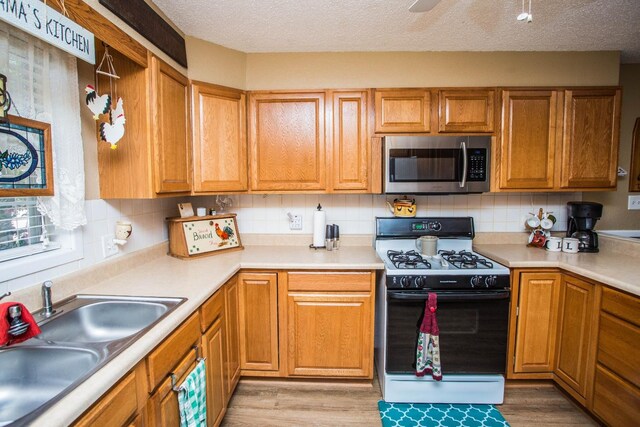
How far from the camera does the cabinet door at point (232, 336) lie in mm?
1824

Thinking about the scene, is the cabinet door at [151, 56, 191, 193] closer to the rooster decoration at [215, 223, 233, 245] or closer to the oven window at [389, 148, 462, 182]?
the rooster decoration at [215, 223, 233, 245]

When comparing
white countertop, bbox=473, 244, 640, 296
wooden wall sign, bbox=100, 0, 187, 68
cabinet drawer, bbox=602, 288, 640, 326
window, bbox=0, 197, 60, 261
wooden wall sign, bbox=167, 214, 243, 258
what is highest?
wooden wall sign, bbox=100, 0, 187, 68

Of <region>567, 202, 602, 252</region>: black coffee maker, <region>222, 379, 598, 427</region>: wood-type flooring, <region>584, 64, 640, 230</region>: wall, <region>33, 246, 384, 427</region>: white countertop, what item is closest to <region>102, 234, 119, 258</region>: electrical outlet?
<region>33, 246, 384, 427</region>: white countertop

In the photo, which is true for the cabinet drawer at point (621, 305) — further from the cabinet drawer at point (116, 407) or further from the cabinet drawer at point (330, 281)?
the cabinet drawer at point (116, 407)

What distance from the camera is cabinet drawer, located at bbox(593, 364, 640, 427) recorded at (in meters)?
1.54

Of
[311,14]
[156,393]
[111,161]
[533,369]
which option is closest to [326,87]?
[311,14]

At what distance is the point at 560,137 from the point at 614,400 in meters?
1.62

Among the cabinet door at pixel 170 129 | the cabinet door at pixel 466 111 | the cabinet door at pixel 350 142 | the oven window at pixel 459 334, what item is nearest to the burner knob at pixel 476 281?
the oven window at pixel 459 334

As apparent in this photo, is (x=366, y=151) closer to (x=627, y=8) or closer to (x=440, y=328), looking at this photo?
(x=440, y=328)

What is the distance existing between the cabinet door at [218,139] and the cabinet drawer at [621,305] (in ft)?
7.40

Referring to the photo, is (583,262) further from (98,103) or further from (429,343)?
(98,103)

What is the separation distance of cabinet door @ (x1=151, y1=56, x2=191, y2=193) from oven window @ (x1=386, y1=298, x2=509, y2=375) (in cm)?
146

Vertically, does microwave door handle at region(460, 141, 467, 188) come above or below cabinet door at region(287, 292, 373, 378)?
above

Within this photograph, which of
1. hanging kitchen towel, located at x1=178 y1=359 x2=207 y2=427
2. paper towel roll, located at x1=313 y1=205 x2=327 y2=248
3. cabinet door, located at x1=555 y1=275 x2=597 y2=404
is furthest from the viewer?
paper towel roll, located at x1=313 y1=205 x2=327 y2=248
